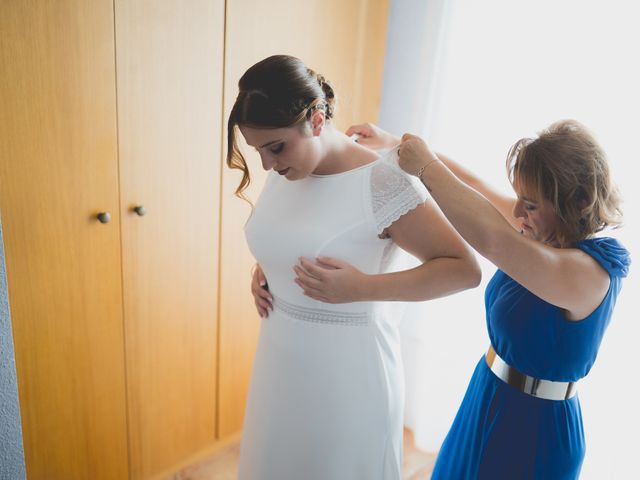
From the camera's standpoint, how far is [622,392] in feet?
5.43

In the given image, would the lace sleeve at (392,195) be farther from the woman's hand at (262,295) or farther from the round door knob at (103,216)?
the round door knob at (103,216)

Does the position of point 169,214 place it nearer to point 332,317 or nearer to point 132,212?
point 132,212

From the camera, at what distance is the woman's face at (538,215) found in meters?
0.99

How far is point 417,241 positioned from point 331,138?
297 millimetres

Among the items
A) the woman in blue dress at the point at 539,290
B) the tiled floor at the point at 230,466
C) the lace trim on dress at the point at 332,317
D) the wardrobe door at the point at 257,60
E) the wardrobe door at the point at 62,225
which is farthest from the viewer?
the tiled floor at the point at 230,466

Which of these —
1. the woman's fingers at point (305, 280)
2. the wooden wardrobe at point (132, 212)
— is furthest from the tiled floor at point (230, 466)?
the woman's fingers at point (305, 280)

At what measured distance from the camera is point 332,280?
104cm

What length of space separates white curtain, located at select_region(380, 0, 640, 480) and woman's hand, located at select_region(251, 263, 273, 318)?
1005 mm

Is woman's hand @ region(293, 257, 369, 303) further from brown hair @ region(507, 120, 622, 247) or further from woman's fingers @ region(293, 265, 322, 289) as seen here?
brown hair @ region(507, 120, 622, 247)

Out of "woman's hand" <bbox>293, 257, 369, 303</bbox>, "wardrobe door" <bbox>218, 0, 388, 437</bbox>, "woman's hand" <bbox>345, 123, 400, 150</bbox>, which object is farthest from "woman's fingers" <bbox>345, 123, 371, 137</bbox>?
"wardrobe door" <bbox>218, 0, 388, 437</bbox>

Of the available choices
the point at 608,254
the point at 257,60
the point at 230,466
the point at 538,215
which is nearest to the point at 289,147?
the point at 538,215

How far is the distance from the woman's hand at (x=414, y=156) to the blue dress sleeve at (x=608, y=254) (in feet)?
1.07

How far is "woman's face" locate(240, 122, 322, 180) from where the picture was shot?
1049mm

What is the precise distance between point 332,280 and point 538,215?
16.6 inches
